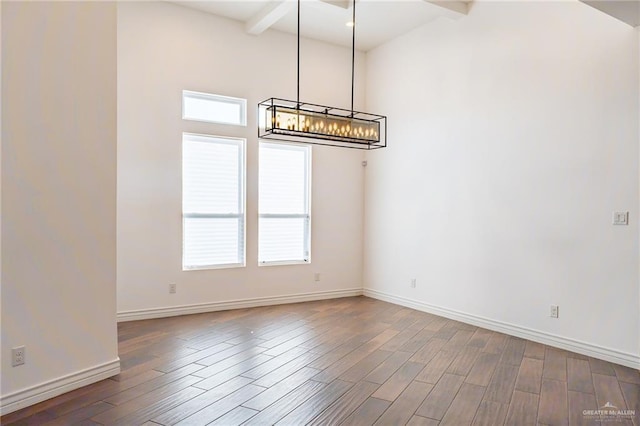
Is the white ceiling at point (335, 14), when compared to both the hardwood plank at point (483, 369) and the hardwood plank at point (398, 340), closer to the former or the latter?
the hardwood plank at point (398, 340)

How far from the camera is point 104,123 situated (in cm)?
327

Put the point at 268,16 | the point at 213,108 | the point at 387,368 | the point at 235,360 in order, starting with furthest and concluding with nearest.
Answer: the point at 213,108 < the point at 268,16 < the point at 235,360 < the point at 387,368

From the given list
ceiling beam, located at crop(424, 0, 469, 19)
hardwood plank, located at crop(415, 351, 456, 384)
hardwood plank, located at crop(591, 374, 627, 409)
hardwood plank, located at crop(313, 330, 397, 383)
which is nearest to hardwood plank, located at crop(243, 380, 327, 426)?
hardwood plank, located at crop(313, 330, 397, 383)

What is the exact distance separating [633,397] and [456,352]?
4.35ft

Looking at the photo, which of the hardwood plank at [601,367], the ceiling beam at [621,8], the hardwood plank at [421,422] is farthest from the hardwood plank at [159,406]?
the ceiling beam at [621,8]

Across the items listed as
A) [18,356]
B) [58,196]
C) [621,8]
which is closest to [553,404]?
[621,8]

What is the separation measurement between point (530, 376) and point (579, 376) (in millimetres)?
392

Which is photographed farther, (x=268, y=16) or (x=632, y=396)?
(x=268, y=16)

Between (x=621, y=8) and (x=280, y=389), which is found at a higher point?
(x=621, y=8)

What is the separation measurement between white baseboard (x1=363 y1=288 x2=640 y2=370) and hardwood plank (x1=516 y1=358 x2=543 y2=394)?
506mm

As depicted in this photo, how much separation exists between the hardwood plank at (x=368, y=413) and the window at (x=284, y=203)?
3.23 meters

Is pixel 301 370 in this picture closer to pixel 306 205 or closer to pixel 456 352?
pixel 456 352

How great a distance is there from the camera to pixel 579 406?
9.62ft

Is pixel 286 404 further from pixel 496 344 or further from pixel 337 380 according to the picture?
pixel 496 344
